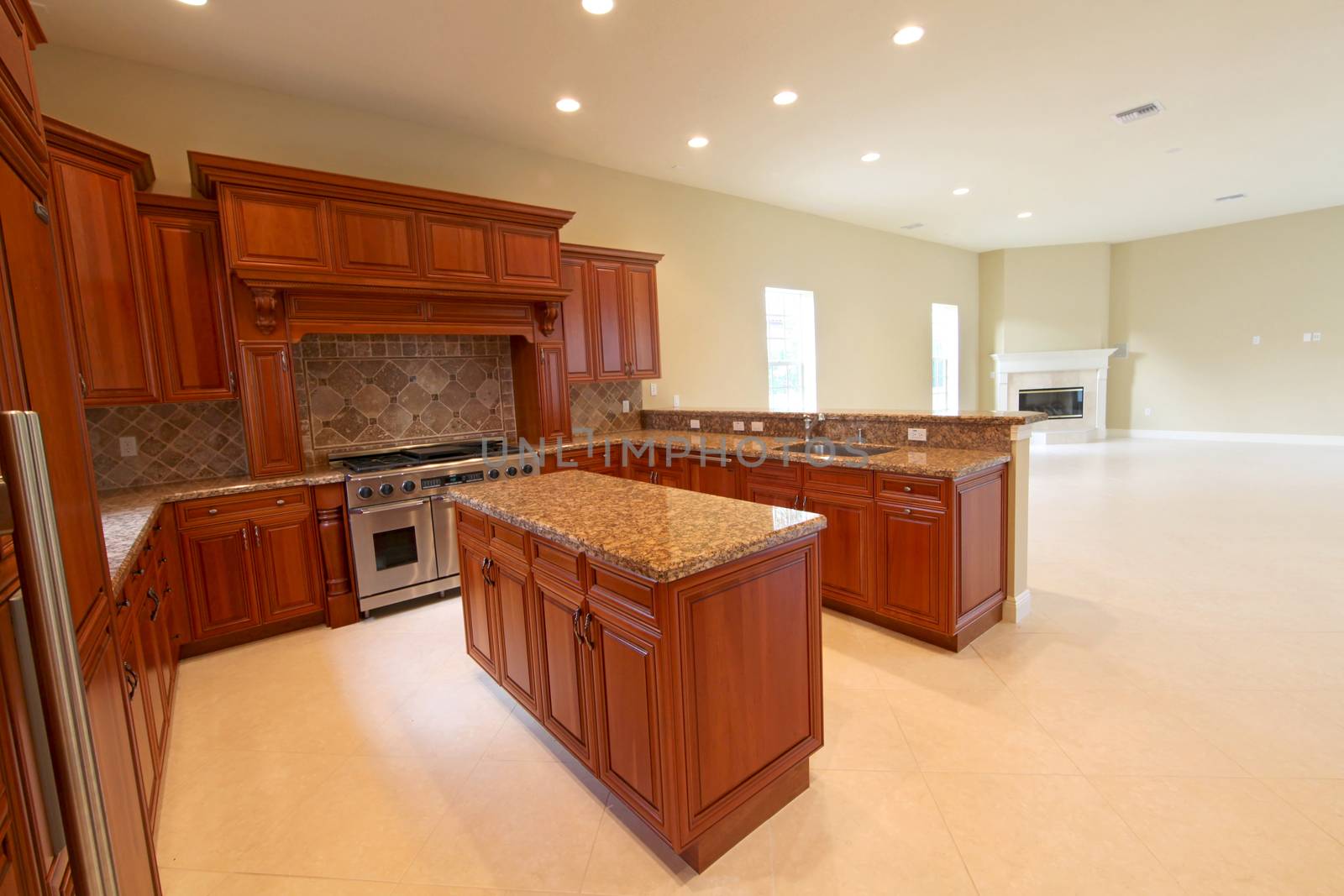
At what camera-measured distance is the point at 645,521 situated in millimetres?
1849

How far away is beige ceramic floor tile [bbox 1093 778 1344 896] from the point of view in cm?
151

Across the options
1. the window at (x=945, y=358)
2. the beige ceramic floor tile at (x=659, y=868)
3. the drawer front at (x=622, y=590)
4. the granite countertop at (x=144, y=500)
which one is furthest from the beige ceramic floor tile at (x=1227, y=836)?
the window at (x=945, y=358)

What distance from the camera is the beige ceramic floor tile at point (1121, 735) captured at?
76.5 inches

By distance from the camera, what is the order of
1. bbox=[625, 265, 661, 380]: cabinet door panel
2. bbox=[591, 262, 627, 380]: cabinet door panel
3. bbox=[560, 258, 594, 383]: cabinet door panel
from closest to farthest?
bbox=[560, 258, 594, 383]: cabinet door panel, bbox=[591, 262, 627, 380]: cabinet door panel, bbox=[625, 265, 661, 380]: cabinet door panel

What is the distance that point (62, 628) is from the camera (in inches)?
25.8

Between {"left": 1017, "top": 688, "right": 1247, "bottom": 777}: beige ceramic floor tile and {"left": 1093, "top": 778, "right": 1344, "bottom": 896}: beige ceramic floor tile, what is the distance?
6cm

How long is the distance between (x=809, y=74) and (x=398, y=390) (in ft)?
11.0

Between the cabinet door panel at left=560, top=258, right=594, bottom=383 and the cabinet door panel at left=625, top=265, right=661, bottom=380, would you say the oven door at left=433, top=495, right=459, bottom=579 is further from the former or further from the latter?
the cabinet door panel at left=625, top=265, right=661, bottom=380

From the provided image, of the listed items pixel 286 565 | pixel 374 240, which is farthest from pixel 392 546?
pixel 374 240

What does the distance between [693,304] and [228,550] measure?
4085mm

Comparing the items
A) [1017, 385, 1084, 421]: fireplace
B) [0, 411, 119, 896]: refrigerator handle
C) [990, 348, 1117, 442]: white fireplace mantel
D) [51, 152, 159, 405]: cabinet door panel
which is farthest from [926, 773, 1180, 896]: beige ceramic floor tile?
[1017, 385, 1084, 421]: fireplace

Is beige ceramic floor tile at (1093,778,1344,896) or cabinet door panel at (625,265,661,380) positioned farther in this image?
cabinet door panel at (625,265,661,380)

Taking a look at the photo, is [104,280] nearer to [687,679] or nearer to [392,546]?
[392,546]

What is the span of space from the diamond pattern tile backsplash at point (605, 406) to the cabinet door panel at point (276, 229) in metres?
2.02
